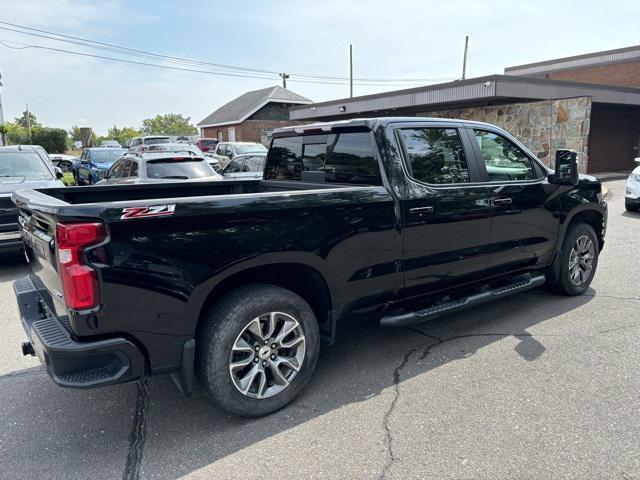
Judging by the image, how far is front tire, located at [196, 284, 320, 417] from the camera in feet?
9.75

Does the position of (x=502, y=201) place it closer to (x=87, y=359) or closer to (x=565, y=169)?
(x=565, y=169)

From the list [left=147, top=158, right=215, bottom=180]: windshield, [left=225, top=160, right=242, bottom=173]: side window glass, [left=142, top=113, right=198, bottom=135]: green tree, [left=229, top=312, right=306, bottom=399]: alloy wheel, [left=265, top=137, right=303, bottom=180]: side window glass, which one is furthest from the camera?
[left=142, top=113, right=198, bottom=135]: green tree

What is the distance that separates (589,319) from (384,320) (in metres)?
2.43

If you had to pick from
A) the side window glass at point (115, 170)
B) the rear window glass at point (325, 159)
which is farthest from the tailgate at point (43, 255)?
the side window glass at point (115, 170)

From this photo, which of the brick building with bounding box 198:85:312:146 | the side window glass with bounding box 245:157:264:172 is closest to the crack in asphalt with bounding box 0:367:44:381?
the side window glass with bounding box 245:157:264:172

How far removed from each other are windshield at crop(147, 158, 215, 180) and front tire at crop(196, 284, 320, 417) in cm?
711

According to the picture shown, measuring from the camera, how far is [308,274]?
3412 millimetres

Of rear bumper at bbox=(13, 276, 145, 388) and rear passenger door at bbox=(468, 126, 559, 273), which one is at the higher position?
rear passenger door at bbox=(468, 126, 559, 273)

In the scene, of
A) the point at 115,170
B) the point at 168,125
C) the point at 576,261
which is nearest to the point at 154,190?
the point at 576,261

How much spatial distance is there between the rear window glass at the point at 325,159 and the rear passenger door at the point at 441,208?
0.29 meters

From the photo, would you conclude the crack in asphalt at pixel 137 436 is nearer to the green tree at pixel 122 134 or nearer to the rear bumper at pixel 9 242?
the rear bumper at pixel 9 242

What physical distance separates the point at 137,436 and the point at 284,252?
4.94 ft

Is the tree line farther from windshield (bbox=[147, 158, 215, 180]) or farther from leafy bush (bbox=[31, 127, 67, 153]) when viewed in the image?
windshield (bbox=[147, 158, 215, 180])

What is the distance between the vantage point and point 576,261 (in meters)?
5.36
